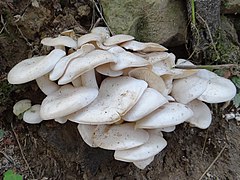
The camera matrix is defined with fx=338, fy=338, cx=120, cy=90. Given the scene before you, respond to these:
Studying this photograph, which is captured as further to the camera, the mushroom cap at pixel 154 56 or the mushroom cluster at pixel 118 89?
the mushroom cap at pixel 154 56

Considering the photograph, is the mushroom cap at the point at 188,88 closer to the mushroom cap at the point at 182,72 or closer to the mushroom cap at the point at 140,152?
the mushroom cap at the point at 182,72

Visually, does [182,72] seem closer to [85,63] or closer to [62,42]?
[85,63]

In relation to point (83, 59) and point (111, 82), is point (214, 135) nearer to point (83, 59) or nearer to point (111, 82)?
point (111, 82)

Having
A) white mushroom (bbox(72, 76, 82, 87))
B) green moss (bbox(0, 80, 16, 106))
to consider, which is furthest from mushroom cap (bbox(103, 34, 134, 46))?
green moss (bbox(0, 80, 16, 106))

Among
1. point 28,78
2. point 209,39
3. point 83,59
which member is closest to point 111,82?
point 83,59

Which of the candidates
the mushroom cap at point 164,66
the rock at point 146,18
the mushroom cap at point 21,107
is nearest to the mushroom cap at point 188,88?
the mushroom cap at point 164,66

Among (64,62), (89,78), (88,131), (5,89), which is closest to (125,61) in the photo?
(89,78)
